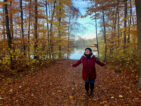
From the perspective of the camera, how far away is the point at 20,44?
28.5 feet

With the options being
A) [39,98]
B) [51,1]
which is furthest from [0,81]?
[51,1]

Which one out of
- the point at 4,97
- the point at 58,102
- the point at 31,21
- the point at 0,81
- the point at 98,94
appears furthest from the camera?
the point at 31,21

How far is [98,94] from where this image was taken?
4.36 m

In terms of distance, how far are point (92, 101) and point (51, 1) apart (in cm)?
1135

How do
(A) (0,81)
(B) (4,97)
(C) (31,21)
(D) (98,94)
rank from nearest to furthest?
1. (B) (4,97)
2. (D) (98,94)
3. (A) (0,81)
4. (C) (31,21)

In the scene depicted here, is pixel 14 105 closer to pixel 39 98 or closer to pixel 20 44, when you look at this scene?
pixel 39 98

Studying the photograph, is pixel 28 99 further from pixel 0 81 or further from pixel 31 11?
pixel 31 11

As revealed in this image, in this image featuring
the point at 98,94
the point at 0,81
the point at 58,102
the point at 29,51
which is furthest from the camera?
the point at 29,51

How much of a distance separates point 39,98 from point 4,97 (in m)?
1.54

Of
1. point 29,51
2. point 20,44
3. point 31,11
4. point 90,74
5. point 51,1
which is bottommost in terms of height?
point 90,74

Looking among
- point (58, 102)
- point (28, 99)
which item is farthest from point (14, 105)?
point (58, 102)

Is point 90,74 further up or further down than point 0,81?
further up

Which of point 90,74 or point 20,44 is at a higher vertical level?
point 20,44

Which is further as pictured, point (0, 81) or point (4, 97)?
point (0, 81)
